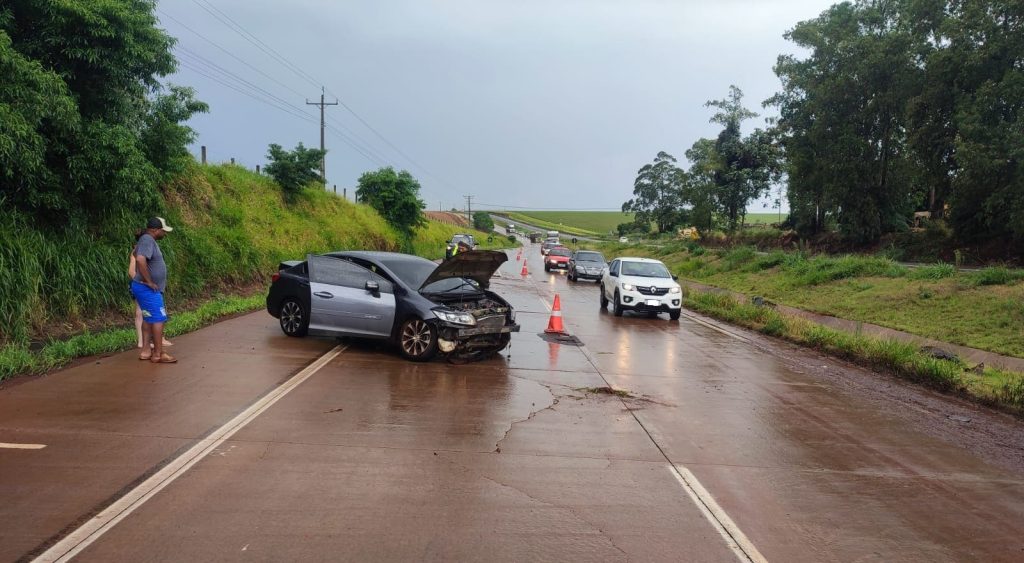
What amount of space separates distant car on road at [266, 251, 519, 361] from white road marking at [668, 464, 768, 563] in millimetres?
4543

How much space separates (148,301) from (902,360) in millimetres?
11233

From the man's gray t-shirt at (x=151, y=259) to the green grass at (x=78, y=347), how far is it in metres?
1.49

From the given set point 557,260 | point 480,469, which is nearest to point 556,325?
point 480,469

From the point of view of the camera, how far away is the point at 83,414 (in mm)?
6191

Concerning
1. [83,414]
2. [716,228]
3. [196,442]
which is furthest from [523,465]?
[716,228]

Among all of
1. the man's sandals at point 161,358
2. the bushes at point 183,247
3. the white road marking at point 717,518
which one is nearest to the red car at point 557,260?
the bushes at point 183,247

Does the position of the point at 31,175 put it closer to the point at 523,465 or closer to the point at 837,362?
the point at 523,465

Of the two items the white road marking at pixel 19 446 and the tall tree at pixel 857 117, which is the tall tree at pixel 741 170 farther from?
the white road marking at pixel 19 446

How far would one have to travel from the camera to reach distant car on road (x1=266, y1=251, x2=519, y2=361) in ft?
30.8

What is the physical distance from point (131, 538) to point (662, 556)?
305 centimetres

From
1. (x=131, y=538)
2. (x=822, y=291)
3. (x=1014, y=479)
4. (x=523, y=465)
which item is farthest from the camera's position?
(x=822, y=291)

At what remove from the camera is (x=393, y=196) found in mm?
40531

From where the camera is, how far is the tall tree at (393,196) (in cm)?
4066

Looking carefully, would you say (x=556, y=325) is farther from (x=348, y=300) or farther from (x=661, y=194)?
(x=661, y=194)
